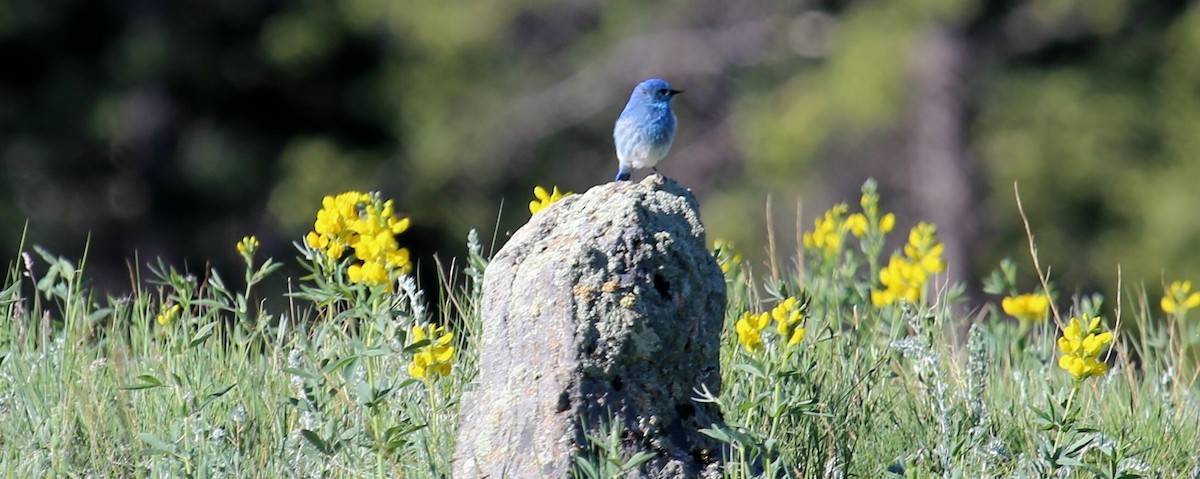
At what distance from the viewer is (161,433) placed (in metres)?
3.93

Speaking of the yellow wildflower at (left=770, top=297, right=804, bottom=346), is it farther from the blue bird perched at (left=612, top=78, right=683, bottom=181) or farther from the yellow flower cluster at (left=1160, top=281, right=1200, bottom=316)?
the yellow flower cluster at (left=1160, top=281, right=1200, bottom=316)

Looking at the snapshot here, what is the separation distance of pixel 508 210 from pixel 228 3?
472cm

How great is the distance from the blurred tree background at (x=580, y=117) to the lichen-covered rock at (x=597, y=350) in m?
11.8

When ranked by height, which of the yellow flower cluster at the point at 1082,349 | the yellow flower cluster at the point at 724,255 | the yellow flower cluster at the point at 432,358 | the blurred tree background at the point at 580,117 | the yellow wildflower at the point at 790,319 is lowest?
the yellow flower cluster at the point at 1082,349

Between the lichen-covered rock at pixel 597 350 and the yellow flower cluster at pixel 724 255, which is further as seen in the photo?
the yellow flower cluster at pixel 724 255

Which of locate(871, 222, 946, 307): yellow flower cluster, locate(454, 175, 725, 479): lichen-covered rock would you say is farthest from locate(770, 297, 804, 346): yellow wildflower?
locate(871, 222, 946, 307): yellow flower cluster

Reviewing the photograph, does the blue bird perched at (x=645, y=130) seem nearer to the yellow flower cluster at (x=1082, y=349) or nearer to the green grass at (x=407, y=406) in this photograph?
the green grass at (x=407, y=406)

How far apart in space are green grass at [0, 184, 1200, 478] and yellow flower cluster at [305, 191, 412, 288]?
7 centimetres

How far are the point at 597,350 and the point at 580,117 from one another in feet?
51.8

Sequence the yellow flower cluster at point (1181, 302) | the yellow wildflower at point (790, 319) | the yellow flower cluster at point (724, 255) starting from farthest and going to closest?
1. the yellow flower cluster at point (1181, 302)
2. the yellow flower cluster at point (724, 255)
3. the yellow wildflower at point (790, 319)

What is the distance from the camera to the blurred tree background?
613 inches

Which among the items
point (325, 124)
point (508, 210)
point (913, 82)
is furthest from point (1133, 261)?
point (325, 124)

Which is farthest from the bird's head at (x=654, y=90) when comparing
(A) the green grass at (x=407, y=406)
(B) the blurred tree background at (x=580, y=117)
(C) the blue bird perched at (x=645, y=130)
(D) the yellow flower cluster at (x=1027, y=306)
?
(B) the blurred tree background at (x=580, y=117)

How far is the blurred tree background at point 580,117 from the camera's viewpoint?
1557 cm
